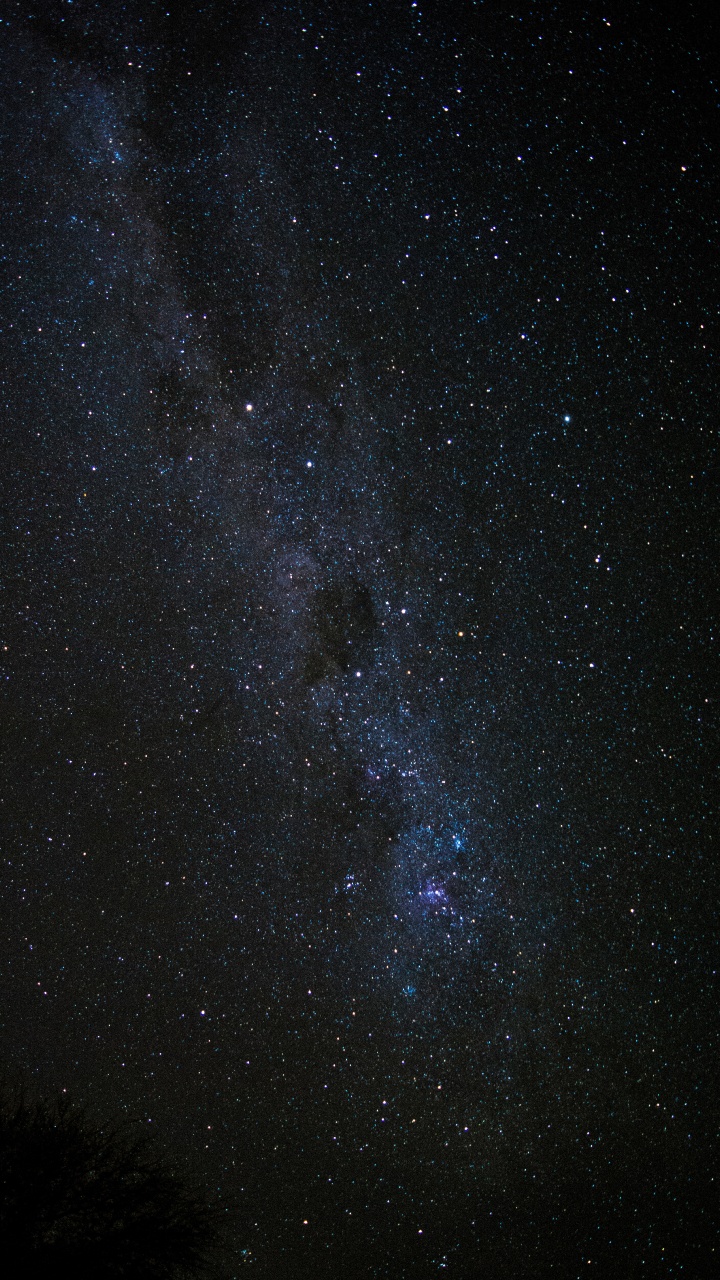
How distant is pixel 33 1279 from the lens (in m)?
2.97

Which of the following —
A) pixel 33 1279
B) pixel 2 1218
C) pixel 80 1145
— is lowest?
pixel 33 1279

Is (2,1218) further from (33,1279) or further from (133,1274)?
(133,1274)

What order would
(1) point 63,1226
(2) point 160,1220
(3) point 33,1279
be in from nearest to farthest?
(3) point 33,1279, (1) point 63,1226, (2) point 160,1220

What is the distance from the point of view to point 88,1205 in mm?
3443

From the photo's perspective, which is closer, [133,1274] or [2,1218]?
[2,1218]

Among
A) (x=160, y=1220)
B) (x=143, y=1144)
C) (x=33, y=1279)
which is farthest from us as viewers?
(x=143, y=1144)

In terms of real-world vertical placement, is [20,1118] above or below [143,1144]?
above

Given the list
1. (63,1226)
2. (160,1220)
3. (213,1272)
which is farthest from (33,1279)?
(213,1272)

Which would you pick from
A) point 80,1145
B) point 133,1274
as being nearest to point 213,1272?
point 133,1274

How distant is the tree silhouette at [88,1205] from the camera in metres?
3.16

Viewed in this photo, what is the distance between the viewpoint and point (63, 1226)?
327 cm

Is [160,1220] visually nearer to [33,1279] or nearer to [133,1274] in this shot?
[133,1274]

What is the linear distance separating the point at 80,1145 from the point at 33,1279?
31.8 inches

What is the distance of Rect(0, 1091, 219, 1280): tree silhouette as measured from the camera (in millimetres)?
3162
